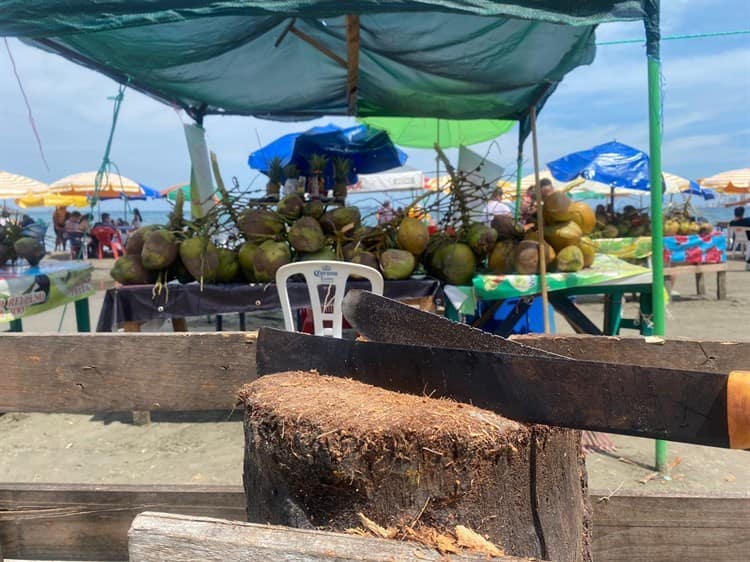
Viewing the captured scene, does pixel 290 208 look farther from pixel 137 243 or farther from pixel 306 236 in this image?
pixel 137 243

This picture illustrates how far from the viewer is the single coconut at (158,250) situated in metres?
4.06

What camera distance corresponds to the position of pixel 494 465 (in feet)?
2.90

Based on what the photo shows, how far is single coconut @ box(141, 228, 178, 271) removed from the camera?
406cm

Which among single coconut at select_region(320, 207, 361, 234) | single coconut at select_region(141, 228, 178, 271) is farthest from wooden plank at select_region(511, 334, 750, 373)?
single coconut at select_region(141, 228, 178, 271)

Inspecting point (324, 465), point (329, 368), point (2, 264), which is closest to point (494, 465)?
point (324, 465)

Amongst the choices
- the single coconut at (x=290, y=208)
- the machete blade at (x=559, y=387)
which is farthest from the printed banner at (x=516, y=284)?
the machete blade at (x=559, y=387)

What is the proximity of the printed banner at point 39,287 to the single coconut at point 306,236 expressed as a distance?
76.2 inches

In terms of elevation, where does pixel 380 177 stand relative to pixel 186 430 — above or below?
above

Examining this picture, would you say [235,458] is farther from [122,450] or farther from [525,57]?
[525,57]

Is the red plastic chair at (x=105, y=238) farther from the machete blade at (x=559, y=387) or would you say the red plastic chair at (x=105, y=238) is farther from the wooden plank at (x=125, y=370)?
A: the machete blade at (x=559, y=387)

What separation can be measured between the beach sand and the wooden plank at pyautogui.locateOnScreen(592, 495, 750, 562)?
1.78m

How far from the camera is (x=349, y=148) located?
8.62 metres

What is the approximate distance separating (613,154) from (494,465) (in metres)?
10.9

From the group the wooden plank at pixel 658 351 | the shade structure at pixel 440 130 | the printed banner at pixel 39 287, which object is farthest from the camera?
the shade structure at pixel 440 130
